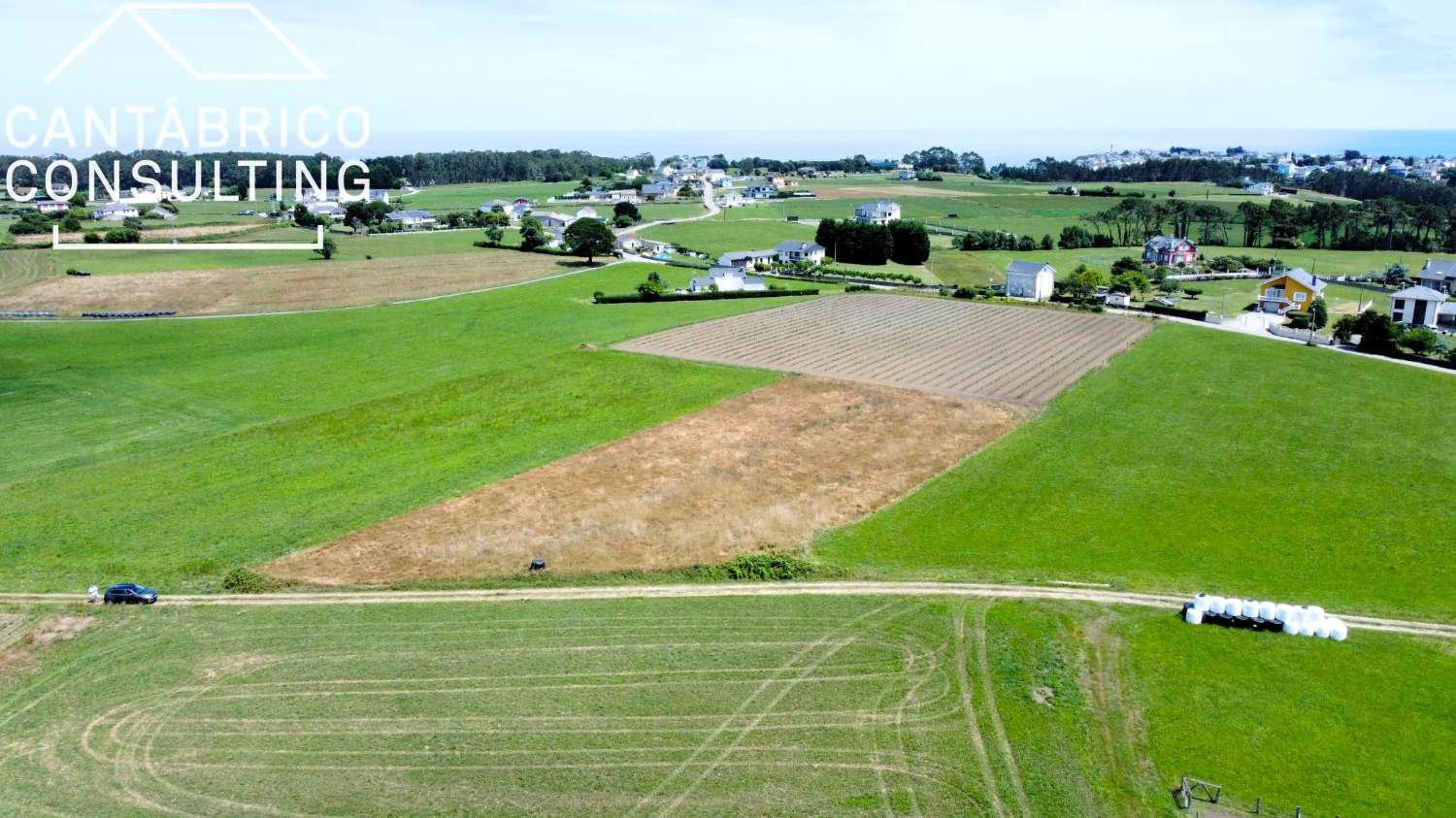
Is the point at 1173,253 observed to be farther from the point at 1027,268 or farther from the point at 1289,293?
the point at 1027,268

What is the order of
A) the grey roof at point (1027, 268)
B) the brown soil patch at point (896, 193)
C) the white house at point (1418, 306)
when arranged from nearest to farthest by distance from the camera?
1. the white house at point (1418, 306)
2. the grey roof at point (1027, 268)
3. the brown soil patch at point (896, 193)

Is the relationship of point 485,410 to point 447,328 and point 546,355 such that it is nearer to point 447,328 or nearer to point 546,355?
point 546,355

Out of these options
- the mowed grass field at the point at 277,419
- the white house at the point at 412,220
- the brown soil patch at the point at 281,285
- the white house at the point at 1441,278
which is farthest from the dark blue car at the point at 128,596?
the white house at the point at 412,220

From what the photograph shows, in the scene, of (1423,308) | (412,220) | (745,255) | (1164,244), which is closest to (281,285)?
(745,255)

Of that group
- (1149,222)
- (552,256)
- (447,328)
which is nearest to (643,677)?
(447,328)

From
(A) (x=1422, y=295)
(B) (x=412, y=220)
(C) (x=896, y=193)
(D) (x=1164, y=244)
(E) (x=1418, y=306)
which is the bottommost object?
(E) (x=1418, y=306)

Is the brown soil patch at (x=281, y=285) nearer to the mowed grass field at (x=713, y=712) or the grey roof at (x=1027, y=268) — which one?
the grey roof at (x=1027, y=268)
